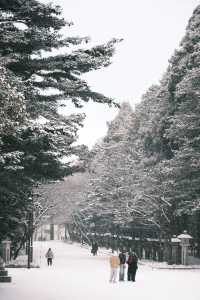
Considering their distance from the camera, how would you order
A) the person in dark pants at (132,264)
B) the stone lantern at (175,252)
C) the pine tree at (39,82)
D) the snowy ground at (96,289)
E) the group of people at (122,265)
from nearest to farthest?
the pine tree at (39,82) → the snowy ground at (96,289) → the group of people at (122,265) → the person in dark pants at (132,264) → the stone lantern at (175,252)

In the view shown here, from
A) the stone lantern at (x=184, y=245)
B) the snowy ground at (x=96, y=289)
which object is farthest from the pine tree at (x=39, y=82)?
the stone lantern at (x=184, y=245)

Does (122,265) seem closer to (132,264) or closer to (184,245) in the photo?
(132,264)

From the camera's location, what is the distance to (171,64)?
157ft

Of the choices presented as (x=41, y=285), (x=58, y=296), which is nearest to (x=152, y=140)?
(x=41, y=285)

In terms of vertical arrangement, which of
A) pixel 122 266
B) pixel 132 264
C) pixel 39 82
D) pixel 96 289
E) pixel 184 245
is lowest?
pixel 96 289

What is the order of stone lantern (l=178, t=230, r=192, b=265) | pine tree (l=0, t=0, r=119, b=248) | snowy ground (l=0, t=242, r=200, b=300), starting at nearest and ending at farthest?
1. pine tree (l=0, t=0, r=119, b=248)
2. snowy ground (l=0, t=242, r=200, b=300)
3. stone lantern (l=178, t=230, r=192, b=265)

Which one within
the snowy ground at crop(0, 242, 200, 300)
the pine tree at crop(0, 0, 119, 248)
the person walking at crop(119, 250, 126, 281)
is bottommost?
the snowy ground at crop(0, 242, 200, 300)

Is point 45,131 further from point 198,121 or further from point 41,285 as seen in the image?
point 198,121

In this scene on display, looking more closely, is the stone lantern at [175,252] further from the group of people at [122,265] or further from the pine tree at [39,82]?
the pine tree at [39,82]

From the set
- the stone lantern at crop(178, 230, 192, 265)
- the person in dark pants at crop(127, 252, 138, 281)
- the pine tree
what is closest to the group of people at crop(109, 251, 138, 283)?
the person in dark pants at crop(127, 252, 138, 281)

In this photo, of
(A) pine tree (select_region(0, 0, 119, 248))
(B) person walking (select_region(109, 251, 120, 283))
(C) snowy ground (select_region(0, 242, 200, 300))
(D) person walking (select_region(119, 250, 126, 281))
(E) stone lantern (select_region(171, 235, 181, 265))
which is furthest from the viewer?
(E) stone lantern (select_region(171, 235, 181, 265))

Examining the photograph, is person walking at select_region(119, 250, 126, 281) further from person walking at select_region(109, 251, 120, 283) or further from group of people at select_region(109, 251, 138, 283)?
person walking at select_region(109, 251, 120, 283)

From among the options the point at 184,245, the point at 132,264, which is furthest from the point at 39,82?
the point at 184,245

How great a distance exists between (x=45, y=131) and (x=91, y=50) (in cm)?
266
